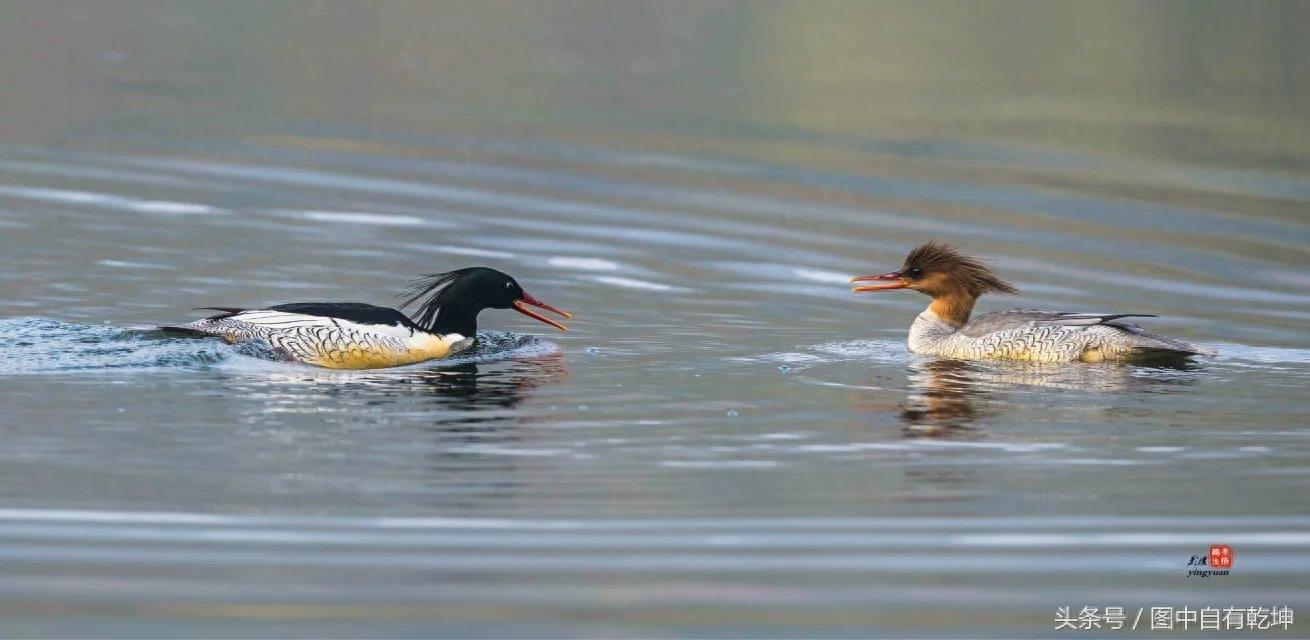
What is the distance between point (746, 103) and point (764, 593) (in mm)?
22699

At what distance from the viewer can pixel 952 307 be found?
45.8 ft

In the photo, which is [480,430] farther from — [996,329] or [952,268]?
[952,268]

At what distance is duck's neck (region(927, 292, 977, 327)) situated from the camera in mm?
13906

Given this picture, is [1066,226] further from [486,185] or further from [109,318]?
[109,318]

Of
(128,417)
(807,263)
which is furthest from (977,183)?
(128,417)

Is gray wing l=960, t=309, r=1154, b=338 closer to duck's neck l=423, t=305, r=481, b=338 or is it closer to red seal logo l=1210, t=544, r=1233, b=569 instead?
duck's neck l=423, t=305, r=481, b=338

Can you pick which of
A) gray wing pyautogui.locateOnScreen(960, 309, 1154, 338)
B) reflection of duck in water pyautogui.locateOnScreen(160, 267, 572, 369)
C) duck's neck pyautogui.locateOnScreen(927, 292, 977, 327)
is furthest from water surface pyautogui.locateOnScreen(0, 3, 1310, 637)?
duck's neck pyautogui.locateOnScreen(927, 292, 977, 327)

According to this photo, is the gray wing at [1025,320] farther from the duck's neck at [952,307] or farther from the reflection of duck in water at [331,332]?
the reflection of duck in water at [331,332]

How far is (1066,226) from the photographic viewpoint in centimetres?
1942

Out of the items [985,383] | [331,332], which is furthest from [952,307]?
[331,332]

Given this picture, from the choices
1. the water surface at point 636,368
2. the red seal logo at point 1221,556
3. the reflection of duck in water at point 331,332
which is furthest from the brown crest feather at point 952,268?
the red seal logo at point 1221,556

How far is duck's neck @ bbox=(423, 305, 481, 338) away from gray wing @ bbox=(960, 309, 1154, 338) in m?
3.26

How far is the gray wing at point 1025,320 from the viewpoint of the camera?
1298 centimetres

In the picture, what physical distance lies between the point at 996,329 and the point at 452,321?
3.52 meters
